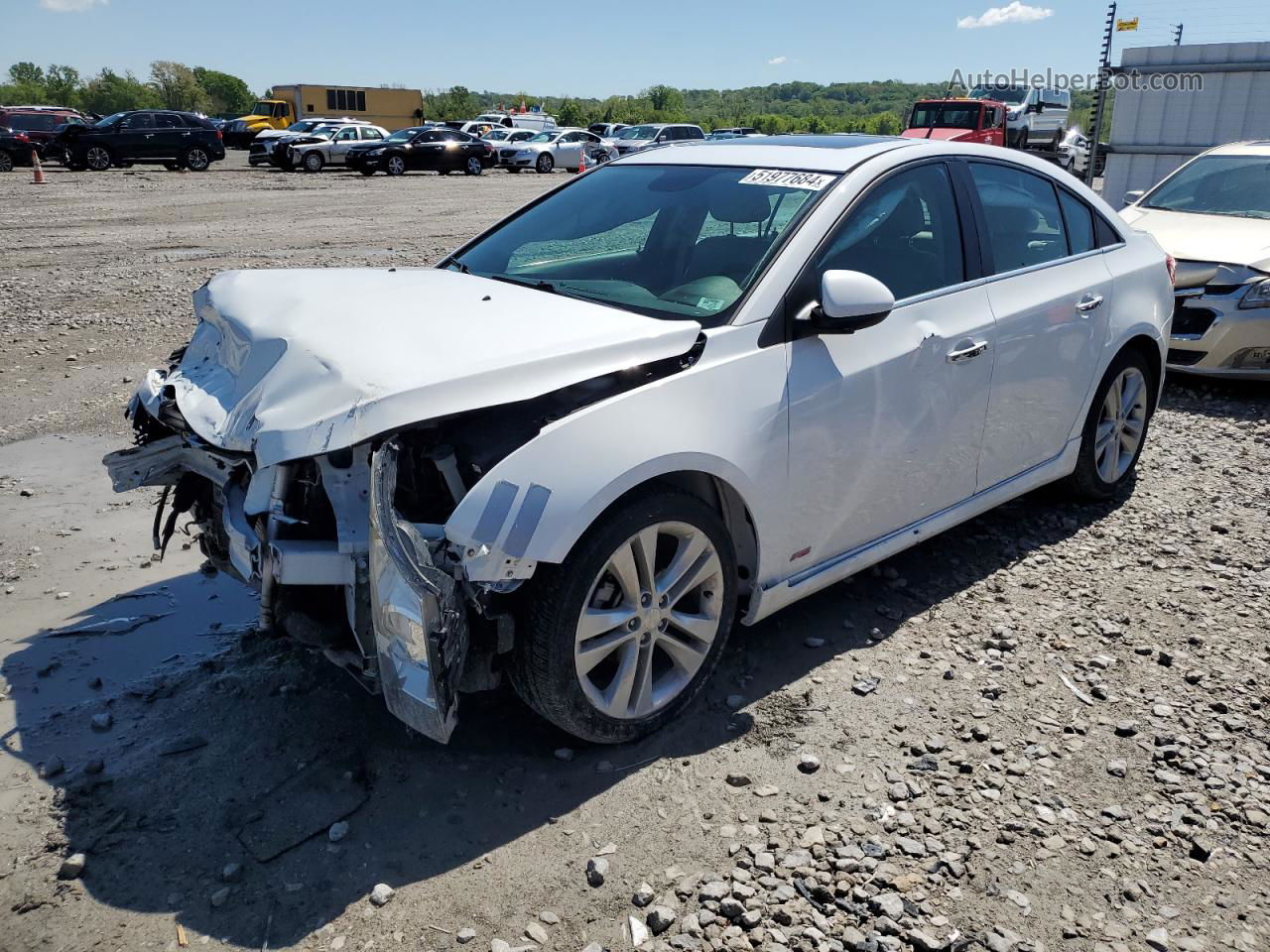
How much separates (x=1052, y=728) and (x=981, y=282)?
176cm

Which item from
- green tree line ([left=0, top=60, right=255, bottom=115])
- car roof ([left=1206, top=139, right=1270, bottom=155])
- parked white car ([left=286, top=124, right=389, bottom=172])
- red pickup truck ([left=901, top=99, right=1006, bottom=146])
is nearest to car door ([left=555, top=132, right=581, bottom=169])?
parked white car ([left=286, top=124, right=389, bottom=172])

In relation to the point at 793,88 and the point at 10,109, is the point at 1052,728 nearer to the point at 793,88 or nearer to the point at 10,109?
the point at 10,109

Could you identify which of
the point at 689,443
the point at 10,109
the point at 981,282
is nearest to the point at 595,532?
the point at 689,443

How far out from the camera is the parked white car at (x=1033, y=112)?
2609 centimetres

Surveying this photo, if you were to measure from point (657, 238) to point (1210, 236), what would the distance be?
594 centimetres

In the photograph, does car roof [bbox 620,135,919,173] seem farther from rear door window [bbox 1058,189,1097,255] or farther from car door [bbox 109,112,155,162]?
car door [bbox 109,112,155,162]

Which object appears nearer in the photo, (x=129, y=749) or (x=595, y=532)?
(x=595, y=532)

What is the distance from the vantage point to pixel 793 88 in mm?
170000

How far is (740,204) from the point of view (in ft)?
12.5

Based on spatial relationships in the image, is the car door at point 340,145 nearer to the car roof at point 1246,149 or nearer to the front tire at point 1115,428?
the car roof at point 1246,149

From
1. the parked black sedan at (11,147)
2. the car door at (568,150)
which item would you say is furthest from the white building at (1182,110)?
the parked black sedan at (11,147)

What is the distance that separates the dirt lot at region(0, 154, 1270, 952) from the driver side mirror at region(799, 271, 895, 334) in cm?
126

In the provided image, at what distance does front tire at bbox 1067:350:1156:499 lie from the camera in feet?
16.4

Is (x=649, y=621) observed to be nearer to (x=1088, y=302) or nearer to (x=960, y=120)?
(x=1088, y=302)
